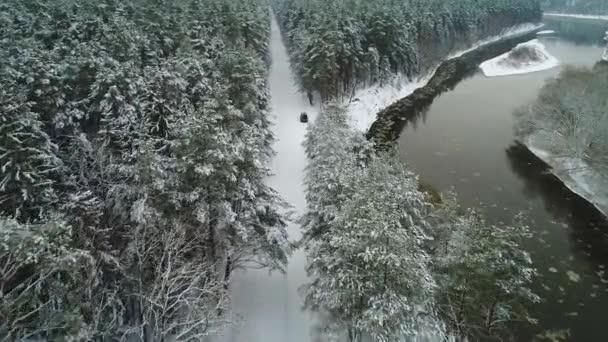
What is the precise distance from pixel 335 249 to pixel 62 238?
983cm

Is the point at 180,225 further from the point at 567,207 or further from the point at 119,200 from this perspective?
the point at 567,207

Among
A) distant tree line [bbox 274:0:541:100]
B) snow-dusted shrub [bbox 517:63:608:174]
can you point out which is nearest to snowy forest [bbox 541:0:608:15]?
distant tree line [bbox 274:0:541:100]

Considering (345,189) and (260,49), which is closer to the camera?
(345,189)

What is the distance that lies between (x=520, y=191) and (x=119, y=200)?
31.3 m

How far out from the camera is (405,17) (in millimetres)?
60281

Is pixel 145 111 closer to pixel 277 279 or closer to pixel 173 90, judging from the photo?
pixel 173 90

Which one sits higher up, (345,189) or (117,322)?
(345,189)

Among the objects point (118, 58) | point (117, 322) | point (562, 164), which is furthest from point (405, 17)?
point (117, 322)

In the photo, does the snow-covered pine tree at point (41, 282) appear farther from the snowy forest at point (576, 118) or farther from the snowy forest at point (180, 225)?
the snowy forest at point (576, 118)

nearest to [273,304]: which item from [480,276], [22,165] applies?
[480,276]

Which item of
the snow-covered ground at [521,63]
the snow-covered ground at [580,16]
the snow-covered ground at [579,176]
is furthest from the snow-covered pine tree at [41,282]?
the snow-covered ground at [580,16]

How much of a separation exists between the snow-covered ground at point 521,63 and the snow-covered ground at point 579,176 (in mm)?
37006

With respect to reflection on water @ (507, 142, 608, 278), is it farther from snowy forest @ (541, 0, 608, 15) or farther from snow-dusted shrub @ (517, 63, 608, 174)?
snowy forest @ (541, 0, 608, 15)

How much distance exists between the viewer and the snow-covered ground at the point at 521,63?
72.3 metres
